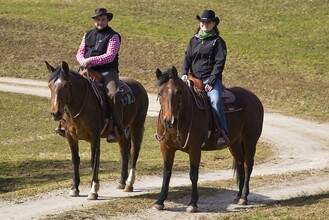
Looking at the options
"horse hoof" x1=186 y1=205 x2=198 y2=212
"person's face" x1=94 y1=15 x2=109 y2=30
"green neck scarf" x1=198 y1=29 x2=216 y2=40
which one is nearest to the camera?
"horse hoof" x1=186 y1=205 x2=198 y2=212

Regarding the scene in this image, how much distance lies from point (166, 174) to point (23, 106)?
884 inches

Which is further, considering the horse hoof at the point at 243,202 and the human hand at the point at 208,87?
the horse hoof at the point at 243,202

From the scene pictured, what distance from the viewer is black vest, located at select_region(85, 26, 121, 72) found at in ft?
55.8

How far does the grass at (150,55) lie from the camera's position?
84.2 feet

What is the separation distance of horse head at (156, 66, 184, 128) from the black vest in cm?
314

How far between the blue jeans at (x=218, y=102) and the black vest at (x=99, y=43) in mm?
2893

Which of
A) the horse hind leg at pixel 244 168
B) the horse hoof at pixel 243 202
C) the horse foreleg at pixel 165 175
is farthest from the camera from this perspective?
the horse hind leg at pixel 244 168

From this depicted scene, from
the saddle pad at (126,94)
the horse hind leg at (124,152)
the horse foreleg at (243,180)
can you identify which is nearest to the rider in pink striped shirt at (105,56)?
the saddle pad at (126,94)

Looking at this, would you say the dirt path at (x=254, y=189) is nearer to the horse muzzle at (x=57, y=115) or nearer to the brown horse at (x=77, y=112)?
the brown horse at (x=77, y=112)

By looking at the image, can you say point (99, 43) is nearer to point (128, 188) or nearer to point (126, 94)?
point (126, 94)

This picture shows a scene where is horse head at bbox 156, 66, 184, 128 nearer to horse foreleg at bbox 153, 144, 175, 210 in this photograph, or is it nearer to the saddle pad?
horse foreleg at bbox 153, 144, 175, 210

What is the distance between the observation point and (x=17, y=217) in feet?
48.0

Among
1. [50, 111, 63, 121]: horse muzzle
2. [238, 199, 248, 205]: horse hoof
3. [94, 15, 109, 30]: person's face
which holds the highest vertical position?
[94, 15, 109, 30]: person's face

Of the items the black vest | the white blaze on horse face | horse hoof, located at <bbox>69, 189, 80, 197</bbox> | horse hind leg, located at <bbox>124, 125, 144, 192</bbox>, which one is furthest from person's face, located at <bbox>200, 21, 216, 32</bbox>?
horse hoof, located at <bbox>69, 189, 80, 197</bbox>
